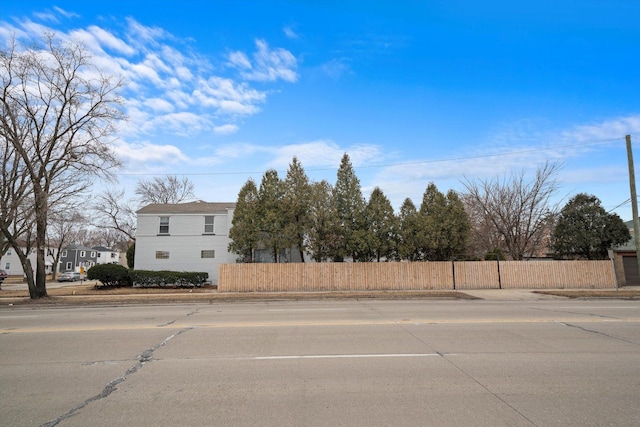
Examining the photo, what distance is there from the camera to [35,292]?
19.8 m

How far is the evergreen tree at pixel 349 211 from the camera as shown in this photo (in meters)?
24.4

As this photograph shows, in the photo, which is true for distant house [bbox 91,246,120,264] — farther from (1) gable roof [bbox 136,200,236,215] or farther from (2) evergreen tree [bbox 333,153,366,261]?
(2) evergreen tree [bbox 333,153,366,261]

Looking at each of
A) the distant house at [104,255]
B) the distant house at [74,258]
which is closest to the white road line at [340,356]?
the distant house at [74,258]

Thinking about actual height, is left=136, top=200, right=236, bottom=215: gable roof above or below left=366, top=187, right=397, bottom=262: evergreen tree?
above

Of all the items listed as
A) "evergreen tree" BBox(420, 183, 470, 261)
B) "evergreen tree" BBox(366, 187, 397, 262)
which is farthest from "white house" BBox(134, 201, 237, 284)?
"evergreen tree" BBox(420, 183, 470, 261)

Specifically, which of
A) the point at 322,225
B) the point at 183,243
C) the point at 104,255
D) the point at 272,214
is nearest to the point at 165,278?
the point at 183,243

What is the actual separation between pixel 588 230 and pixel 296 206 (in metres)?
20.3

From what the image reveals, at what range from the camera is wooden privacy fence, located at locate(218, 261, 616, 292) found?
78.7 feet

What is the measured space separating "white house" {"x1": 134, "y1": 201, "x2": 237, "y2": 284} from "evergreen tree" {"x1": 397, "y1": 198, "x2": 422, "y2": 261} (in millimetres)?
13506

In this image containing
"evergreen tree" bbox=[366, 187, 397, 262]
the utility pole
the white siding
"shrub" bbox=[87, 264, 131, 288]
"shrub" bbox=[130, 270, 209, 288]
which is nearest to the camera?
the utility pole

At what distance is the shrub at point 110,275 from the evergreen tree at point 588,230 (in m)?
32.6

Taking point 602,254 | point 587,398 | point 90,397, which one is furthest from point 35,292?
point 602,254

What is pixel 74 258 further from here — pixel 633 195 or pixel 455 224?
pixel 633 195

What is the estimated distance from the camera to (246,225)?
27.2 m
